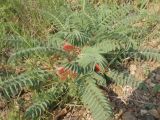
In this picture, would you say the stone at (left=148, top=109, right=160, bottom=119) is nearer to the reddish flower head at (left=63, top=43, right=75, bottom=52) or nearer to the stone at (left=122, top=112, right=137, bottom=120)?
Result: the stone at (left=122, top=112, right=137, bottom=120)

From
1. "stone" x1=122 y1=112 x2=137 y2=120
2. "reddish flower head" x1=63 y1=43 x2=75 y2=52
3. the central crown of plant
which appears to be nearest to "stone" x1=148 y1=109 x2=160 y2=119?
"stone" x1=122 y1=112 x2=137 y2=120

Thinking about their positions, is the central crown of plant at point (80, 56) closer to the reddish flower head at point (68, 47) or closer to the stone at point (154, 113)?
the reddish flower head at point (68, 47)

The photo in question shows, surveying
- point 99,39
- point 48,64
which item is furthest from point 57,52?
point 99,39

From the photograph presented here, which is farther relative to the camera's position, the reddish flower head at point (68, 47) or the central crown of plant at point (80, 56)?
the reddish flower head at point (68, 47)

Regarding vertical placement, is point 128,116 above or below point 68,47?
below

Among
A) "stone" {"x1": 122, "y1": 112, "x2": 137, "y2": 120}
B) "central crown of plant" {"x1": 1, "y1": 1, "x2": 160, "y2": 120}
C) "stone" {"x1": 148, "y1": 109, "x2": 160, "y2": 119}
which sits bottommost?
"stone" {"x1": 122, "y1": 112, "x2": 137, "y2": 120}

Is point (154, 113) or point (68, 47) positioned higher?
point (68, 47)

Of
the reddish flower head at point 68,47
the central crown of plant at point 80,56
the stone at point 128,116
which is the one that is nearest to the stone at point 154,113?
the stone at point 128,116

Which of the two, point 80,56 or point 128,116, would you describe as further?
point 80,56

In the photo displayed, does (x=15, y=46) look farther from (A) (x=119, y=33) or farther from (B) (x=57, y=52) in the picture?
(A) (x=119, y=33)

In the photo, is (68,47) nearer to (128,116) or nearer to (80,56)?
(80,56)

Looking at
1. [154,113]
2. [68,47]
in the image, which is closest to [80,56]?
[68,47]

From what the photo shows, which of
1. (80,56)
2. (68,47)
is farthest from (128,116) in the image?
(68,47)

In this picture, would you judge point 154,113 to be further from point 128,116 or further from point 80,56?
point 80,56
